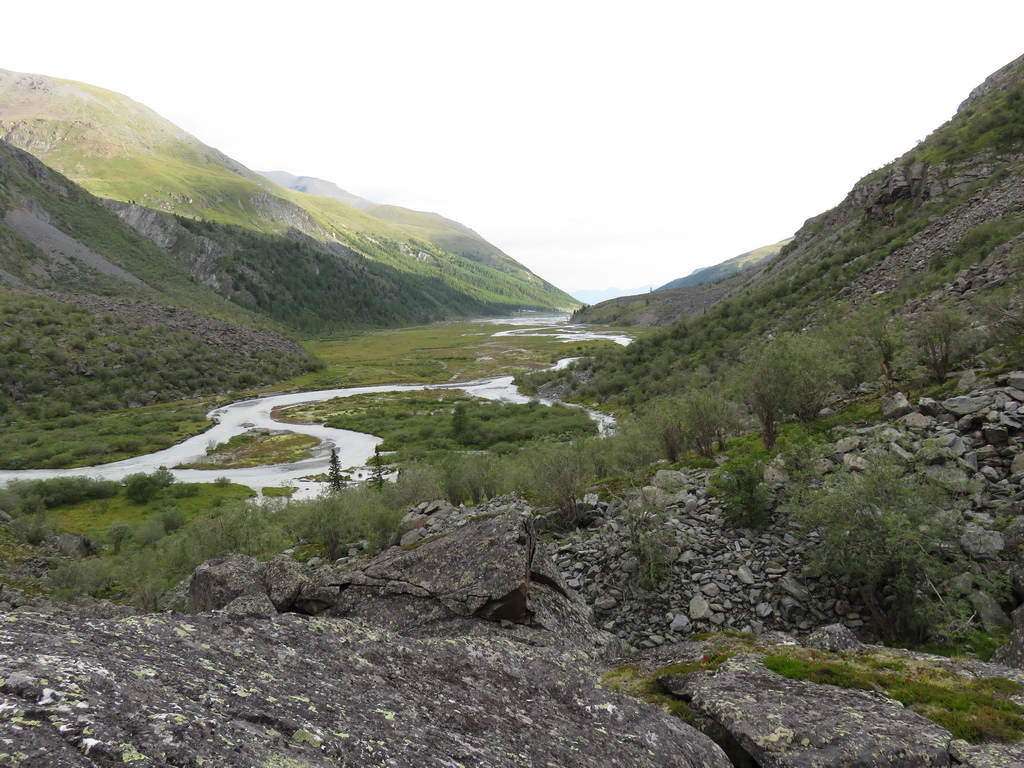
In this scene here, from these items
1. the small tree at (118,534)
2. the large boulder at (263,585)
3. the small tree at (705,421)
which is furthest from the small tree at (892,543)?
the small tree at (118,534)

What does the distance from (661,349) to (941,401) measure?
189ft

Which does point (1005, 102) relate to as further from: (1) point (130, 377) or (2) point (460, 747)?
(1) point (130, 377)

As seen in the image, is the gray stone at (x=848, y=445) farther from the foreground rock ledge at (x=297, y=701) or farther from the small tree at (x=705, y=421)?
the foreground rock ledge at (x=297, y=701)

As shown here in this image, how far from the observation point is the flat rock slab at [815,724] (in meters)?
5.70

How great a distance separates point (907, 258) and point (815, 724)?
174 ft

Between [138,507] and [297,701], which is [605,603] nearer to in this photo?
[297,701]

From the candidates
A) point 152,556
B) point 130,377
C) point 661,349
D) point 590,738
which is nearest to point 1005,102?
point 661,349

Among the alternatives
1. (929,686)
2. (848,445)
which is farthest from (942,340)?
(929,686)

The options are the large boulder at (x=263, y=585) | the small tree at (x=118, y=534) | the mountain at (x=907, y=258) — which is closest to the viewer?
the large boulder at (x=263, y=585)

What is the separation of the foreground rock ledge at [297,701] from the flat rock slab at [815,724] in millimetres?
676

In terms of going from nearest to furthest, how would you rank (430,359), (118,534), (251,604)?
(251,604) → (118,534) → (430,359)

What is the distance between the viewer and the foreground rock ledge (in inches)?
137

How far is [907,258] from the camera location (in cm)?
4372

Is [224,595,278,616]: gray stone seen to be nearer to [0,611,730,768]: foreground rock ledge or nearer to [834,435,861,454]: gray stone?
[0,611,730,768]: foreground rock ledge
